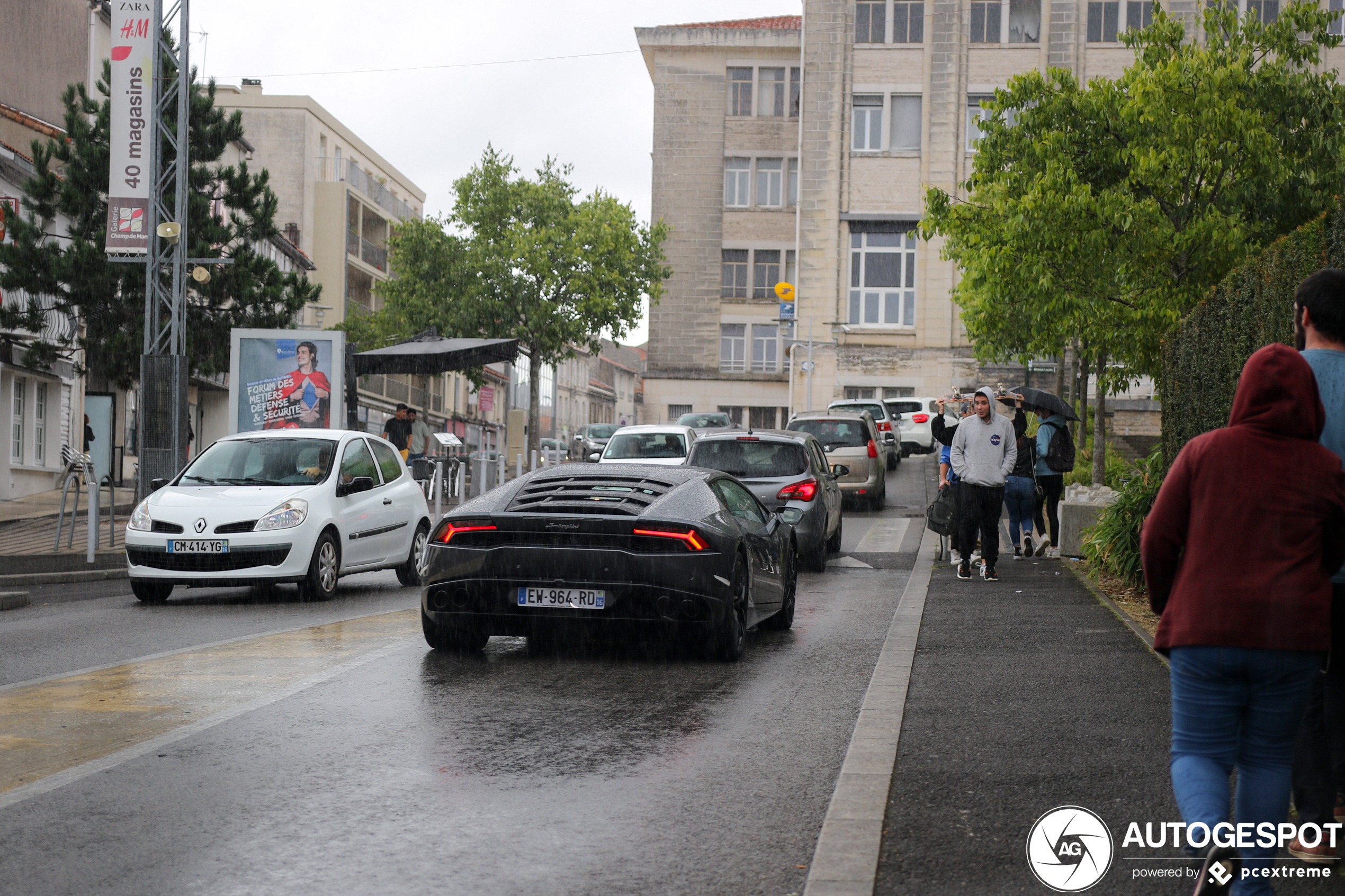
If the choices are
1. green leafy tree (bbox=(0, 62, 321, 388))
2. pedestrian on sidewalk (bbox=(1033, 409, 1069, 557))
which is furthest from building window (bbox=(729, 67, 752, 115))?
pedestrian on sidewalk (bbox=(1033, 409, 1069, 557))

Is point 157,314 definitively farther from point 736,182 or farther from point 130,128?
point 736,182

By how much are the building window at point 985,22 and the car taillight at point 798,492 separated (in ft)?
144

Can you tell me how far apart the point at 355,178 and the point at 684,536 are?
6831 cm

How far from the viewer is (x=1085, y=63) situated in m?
56.4

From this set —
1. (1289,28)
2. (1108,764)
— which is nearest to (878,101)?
(1289,28)

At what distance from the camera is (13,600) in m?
12.9

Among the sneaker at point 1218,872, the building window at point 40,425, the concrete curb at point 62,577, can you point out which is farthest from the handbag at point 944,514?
the building window at point 40,425

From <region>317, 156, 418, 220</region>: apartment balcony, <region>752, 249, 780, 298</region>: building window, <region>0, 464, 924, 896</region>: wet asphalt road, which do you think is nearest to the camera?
<region>0, 464, 924, 896</region>: wet asphalt road

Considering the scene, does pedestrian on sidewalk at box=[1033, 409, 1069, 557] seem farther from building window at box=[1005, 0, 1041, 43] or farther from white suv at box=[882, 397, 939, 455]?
building window at box=[1005, 0, 1041, 43]

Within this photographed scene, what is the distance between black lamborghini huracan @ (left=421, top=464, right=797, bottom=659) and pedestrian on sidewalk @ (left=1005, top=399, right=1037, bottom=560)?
7617 mm

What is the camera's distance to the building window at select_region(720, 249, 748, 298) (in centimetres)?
6831

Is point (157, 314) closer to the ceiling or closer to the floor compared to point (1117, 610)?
closer to the ceiling

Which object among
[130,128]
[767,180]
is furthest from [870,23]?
[130,128]

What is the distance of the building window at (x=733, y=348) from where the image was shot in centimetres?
6831
